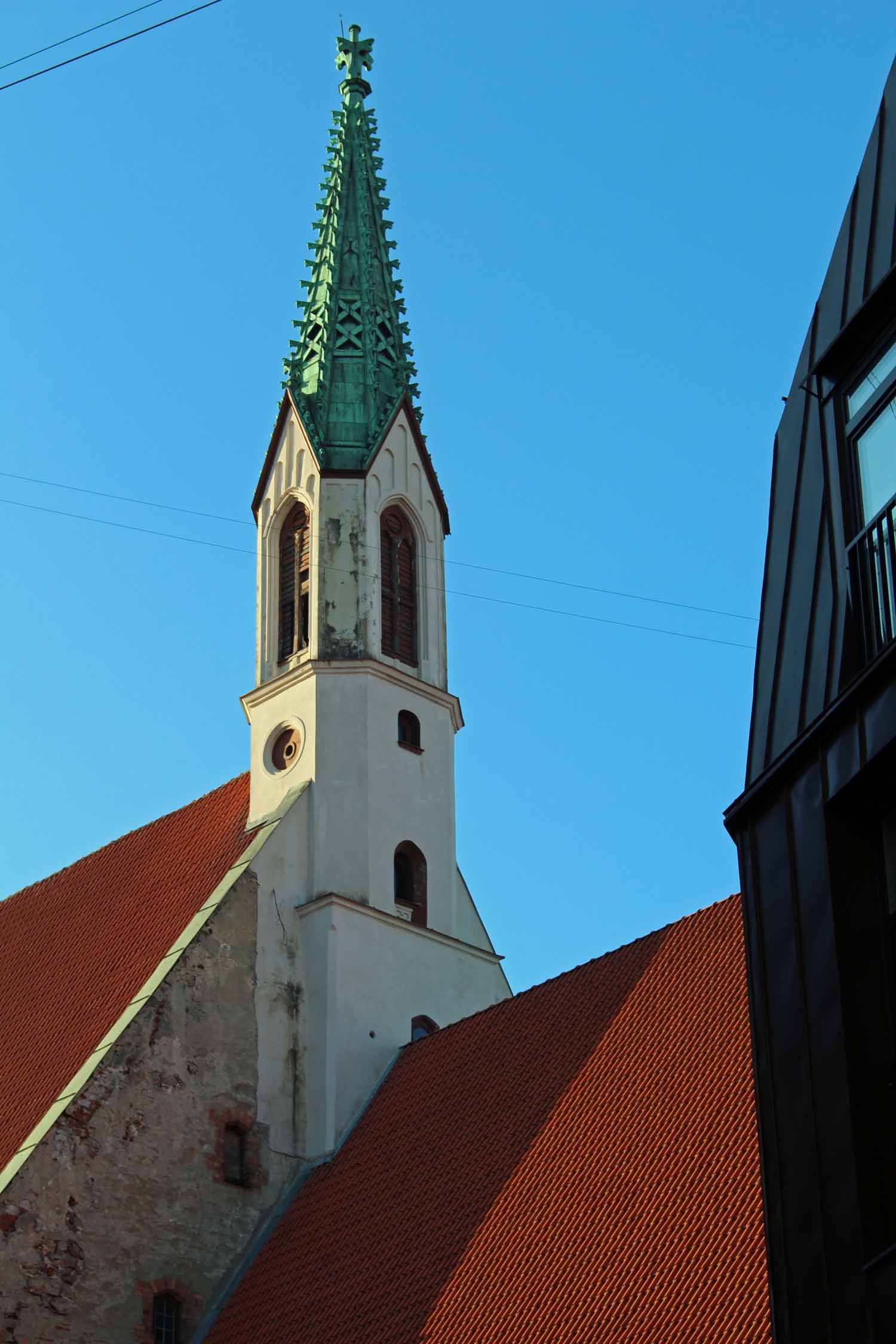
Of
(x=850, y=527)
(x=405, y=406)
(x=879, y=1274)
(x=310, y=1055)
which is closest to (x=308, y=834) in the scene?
(x=310, y=1055)

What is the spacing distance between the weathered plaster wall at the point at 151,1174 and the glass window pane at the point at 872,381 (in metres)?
13.9

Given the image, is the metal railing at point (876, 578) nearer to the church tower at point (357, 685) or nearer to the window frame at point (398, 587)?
the church tower at point (357, 685)

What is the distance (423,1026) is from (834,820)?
51.2 ft

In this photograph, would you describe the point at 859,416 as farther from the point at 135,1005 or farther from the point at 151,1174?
the point at 135,1005

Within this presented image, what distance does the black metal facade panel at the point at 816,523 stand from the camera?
12.9 metres

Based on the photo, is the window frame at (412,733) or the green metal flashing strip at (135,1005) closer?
the green metal flashing strip at (135,1005)

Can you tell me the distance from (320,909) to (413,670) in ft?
14.6

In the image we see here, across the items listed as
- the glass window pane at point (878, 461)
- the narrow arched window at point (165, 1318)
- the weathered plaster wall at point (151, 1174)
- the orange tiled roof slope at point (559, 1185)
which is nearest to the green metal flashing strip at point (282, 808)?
the weathered plaster wall at point (151, 1174)

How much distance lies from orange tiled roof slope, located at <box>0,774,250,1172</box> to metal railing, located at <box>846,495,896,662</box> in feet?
50.0

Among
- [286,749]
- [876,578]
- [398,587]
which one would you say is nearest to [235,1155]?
[286,749]

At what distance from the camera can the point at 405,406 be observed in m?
31.0

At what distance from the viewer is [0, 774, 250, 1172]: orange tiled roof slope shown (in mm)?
25938

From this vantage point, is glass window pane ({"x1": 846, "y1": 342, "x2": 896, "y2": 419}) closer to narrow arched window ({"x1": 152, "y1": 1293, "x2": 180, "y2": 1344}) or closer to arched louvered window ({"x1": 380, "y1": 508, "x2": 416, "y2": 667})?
narrow arched window ({"x1": 152, "y1": 1293, "x2": 180, "y2": 1344})

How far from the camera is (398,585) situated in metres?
29.9
